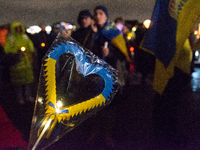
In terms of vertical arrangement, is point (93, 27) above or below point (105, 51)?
above

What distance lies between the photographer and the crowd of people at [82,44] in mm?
2988

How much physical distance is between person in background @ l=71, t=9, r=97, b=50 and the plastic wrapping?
1.34 metres

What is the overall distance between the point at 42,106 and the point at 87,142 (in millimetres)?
2067

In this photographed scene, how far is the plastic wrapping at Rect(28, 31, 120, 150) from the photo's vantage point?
1.48 m

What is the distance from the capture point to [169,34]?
248 cm

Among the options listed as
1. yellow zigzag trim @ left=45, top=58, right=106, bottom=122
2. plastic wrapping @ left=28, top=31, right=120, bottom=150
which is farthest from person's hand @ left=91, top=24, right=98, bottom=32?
yellow zigzag trim @ left=45, top=58, right=106, bottom=122

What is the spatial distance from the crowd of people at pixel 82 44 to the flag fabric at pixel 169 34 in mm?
437

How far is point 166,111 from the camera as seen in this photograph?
306cm

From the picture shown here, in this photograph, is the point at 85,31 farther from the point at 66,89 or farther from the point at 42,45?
the point at 42,45

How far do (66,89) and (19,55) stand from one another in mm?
Result: 3339

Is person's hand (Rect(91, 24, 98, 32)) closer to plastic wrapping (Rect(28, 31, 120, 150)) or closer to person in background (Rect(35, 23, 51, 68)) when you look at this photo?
plastic wrapping (Rect(28, 31, 120, 150))

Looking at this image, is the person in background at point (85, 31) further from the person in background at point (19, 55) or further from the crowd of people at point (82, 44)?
the person in background at point (19, 55)

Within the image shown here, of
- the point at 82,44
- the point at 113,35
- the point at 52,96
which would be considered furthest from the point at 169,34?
the point at 52,96

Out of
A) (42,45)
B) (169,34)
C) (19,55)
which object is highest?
(169,34)
